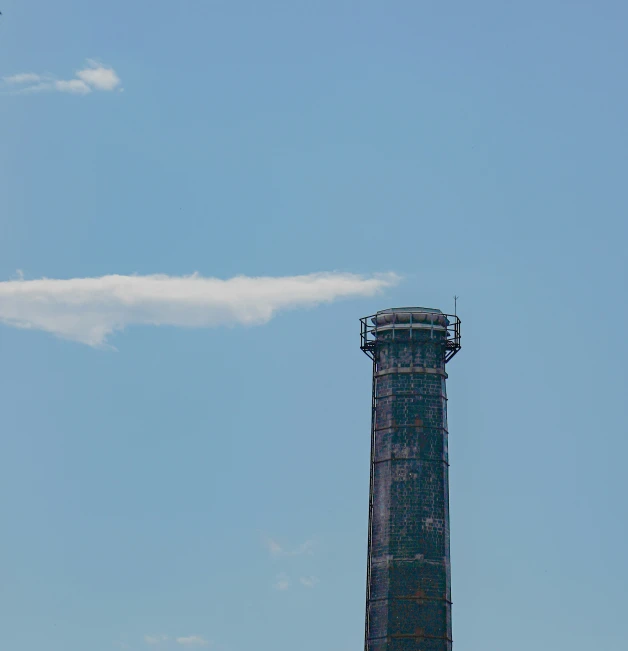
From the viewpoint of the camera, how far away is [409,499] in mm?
94562

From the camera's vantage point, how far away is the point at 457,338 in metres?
98.7

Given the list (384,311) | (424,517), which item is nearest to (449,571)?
(424,517)

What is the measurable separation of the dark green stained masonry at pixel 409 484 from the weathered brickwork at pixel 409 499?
6cm

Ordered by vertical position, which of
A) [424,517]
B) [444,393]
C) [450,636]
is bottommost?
[450,636]

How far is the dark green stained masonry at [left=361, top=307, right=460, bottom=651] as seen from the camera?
305 ft

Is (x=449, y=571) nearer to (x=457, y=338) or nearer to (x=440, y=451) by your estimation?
(x=440, y=451)

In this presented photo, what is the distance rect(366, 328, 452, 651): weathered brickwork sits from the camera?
92.9 m

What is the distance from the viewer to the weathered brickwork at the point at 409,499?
305ft

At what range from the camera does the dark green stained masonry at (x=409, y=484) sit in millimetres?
93000

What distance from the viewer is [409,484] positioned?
94875 millimetres

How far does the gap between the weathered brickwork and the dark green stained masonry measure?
6cm

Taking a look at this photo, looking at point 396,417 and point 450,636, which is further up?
point 396,417

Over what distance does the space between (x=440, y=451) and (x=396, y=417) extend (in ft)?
10.6

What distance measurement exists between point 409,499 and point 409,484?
0.89 m
